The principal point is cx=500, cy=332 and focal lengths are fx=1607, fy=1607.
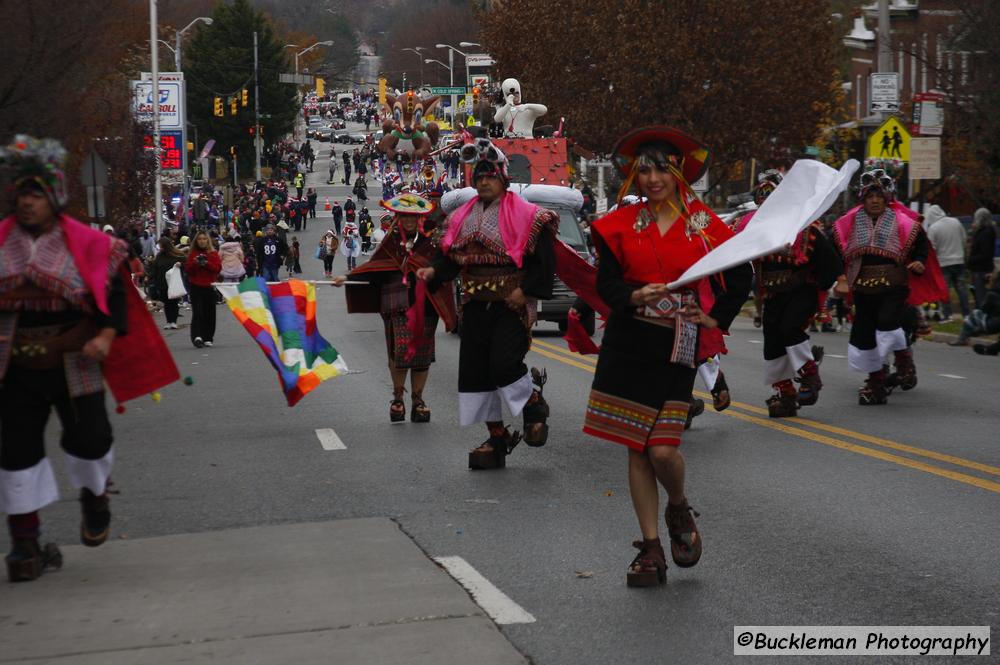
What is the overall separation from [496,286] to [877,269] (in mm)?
5029

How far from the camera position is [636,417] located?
7.31 meters

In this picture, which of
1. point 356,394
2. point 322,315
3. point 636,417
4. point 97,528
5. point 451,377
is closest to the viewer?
point 636,417

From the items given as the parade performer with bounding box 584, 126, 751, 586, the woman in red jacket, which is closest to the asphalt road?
the parade performer with bounding box 584, 126, 751, 586

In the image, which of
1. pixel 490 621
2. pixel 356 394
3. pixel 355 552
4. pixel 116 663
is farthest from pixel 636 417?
pixel 356 394

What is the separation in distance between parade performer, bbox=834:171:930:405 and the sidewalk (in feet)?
24.0

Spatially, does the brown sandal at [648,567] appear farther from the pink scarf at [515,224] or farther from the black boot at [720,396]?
the black boot at [720,396]

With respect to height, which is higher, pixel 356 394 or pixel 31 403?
pixel 31 403

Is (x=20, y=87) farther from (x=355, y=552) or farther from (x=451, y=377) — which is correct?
(x=355, y=552)

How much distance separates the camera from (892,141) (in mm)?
27219

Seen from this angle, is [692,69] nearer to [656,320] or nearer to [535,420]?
[535,420]

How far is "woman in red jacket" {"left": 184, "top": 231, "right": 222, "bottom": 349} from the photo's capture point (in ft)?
81.0

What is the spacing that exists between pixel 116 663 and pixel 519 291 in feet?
17.2

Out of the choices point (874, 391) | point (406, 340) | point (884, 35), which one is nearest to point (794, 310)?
point (874, 391)

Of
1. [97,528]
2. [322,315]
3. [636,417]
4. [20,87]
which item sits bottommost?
[322,315]
